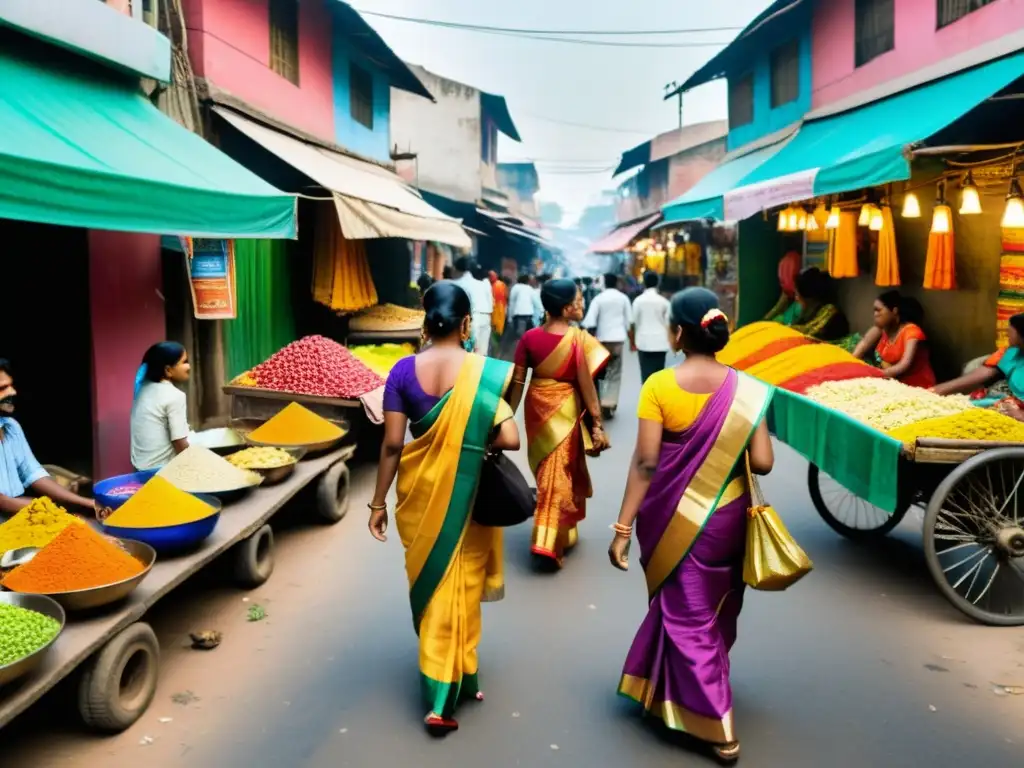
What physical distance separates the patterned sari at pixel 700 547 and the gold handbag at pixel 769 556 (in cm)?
9

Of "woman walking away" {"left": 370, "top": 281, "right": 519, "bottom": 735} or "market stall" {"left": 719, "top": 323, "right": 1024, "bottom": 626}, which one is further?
"market stall" {"left": 719, "top": 323, "right": 1024, "bottom": 626}

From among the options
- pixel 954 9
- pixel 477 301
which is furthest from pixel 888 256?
pixel 477 301

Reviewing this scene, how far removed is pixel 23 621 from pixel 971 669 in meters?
4.29

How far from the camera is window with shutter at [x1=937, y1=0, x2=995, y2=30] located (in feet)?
29.1

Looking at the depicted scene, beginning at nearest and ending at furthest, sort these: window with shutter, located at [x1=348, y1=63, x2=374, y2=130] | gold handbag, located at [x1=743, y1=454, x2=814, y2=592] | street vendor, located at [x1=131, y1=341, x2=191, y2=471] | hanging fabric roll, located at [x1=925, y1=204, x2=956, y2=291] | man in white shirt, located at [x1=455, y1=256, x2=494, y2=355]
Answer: gold handbag, located at [x1=743, y1=454, x2=814, y2=592] → street vendor, located at [x1=131, y1=341, x2=191, y2=471] → hanging fabric roll, located at [x1=925, y1=204, x2=956, y2=291] → man in white shirt, located at [x1=455, y1=256, x2=494, y2=355] → window with shutter, located at [x1=348, y1=63, x2=374, y2=130]

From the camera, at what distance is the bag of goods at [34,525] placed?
421 centimetres

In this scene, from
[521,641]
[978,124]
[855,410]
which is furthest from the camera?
[978,124]

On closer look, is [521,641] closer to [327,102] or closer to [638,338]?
[638,338]

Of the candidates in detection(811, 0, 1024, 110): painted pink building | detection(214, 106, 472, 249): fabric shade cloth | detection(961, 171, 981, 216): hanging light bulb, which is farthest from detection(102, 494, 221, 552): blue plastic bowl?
detection(811, 0, 1024, 110): painted pink building

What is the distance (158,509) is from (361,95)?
40.5 ft

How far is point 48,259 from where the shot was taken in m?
6.67

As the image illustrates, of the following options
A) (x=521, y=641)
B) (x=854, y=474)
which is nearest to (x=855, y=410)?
(x=854, y=474)

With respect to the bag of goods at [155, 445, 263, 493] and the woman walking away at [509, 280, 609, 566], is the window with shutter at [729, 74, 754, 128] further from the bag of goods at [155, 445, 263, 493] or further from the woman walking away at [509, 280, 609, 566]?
the bag of goods at [155, 445, 263, 493]

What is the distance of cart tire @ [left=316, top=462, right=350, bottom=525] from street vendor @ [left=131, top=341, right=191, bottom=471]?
1435 mm
